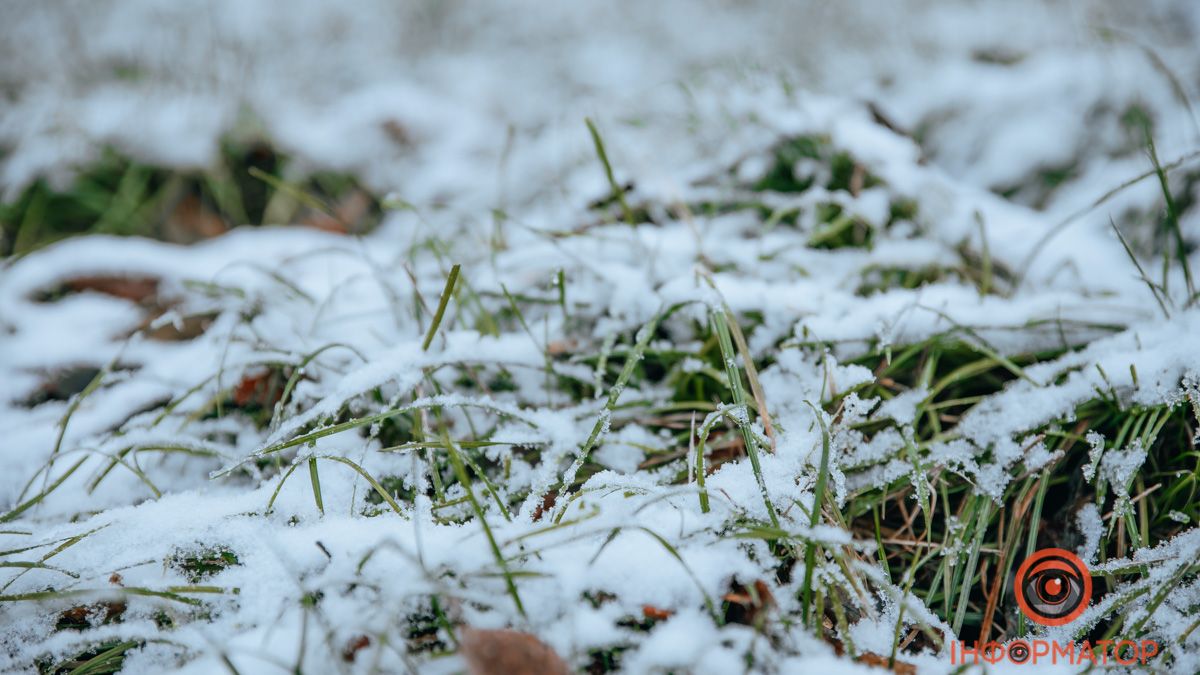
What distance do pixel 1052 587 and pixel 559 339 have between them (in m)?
0.77

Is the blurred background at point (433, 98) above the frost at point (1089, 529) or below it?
above

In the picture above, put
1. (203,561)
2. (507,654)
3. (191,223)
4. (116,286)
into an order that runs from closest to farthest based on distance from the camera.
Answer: (507,654), (203,561), (116,286), (191,223)

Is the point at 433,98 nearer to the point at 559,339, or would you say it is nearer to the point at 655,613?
the point at 559,339

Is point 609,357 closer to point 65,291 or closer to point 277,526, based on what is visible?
point 277,526

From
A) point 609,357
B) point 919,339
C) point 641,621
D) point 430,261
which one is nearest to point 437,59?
point 430,261

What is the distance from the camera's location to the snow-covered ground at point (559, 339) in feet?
2.24

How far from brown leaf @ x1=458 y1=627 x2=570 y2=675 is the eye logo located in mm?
574

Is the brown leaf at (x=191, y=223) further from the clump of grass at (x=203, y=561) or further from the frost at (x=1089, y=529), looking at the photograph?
the frost at (x=1089, y=529)

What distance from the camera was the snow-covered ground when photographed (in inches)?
26.8

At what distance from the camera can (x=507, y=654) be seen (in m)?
0.59

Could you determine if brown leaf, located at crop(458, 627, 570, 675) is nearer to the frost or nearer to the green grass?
the green grass

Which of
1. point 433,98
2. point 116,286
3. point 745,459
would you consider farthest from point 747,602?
point 433,98

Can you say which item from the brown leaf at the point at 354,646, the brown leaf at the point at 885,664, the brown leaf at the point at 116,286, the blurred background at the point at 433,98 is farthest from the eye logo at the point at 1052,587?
the brown leaf at the point at 116,286

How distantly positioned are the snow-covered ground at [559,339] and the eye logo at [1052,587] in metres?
0.03
